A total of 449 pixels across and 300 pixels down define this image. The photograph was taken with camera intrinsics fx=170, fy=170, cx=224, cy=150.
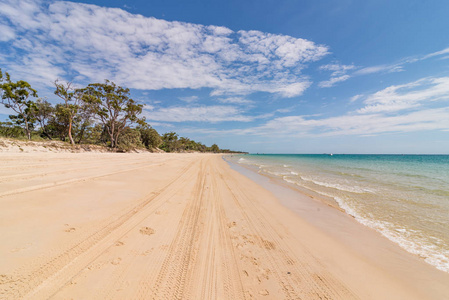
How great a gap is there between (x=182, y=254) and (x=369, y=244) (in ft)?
15.5

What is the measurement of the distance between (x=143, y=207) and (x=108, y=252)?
90.3 inches

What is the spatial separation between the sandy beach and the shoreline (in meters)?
0.03

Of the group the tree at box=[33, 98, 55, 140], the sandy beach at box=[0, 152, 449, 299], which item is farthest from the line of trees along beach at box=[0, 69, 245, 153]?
the sandy beach at box=[0, 152, 449, 299]

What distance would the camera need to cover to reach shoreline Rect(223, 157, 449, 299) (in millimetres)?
3260

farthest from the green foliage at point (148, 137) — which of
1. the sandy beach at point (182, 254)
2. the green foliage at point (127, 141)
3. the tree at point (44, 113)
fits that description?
the sandy beach at point (182, 254)

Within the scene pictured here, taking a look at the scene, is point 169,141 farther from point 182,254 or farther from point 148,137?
point 182,254

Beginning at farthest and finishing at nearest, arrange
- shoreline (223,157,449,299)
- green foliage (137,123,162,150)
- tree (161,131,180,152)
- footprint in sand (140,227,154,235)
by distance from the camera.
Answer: tree (161,131,180,152) → green foliage (137,123,162,150) → footprint in sand (140,227,154,235) → shoreline (223,157,449,299)

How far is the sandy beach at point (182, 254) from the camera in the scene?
2.33 metres

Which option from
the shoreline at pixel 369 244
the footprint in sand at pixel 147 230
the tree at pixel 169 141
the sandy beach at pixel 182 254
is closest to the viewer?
the sandy beach at pixel 182 254

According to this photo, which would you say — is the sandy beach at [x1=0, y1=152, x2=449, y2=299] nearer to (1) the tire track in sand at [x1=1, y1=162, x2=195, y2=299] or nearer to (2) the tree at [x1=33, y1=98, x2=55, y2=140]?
(1) the tire track in sand at [x1=1, y1=162, x2=195, y2=299]

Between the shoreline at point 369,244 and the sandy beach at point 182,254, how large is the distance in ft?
0.10

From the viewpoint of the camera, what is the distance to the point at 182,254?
10.4 ft

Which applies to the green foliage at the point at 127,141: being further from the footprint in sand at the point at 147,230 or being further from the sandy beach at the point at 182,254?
the footprint in sand at the point at 147,230

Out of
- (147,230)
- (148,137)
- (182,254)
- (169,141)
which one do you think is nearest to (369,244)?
(182,254)
